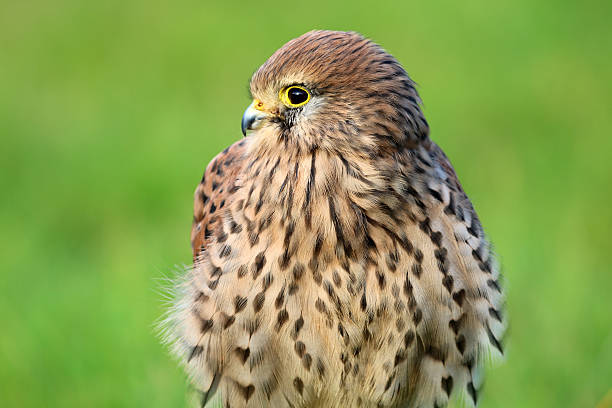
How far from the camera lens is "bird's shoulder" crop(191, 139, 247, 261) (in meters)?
4.25

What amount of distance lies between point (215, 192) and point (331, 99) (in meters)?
0.91

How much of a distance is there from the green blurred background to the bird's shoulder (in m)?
0.99

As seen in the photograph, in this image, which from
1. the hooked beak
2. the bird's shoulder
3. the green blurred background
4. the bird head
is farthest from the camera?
the green blurred background

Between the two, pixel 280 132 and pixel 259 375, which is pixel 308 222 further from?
pixel 259 375

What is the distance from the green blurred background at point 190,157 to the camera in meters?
5.72

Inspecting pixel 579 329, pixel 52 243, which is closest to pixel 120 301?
pixel 52 243

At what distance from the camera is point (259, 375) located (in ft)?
13.0

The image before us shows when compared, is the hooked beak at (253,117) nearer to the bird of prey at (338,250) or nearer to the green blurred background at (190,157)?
the bird of prey at (338,250)

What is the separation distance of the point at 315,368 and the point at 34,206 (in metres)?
4.93

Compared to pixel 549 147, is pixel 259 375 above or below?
above

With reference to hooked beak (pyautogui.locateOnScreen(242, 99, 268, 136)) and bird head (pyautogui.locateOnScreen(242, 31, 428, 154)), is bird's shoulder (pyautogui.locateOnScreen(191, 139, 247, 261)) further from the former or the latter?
bird head (pyautogui.locateOnScreen(242, 31, 428, 154))

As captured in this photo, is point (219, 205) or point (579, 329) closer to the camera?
point (219, 205)

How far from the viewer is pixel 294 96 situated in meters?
3.83

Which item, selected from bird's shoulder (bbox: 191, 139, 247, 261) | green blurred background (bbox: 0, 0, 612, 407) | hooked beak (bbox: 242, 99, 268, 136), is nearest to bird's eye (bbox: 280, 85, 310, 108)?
hooked beak (bbox: 242, 99, 268, 136)
